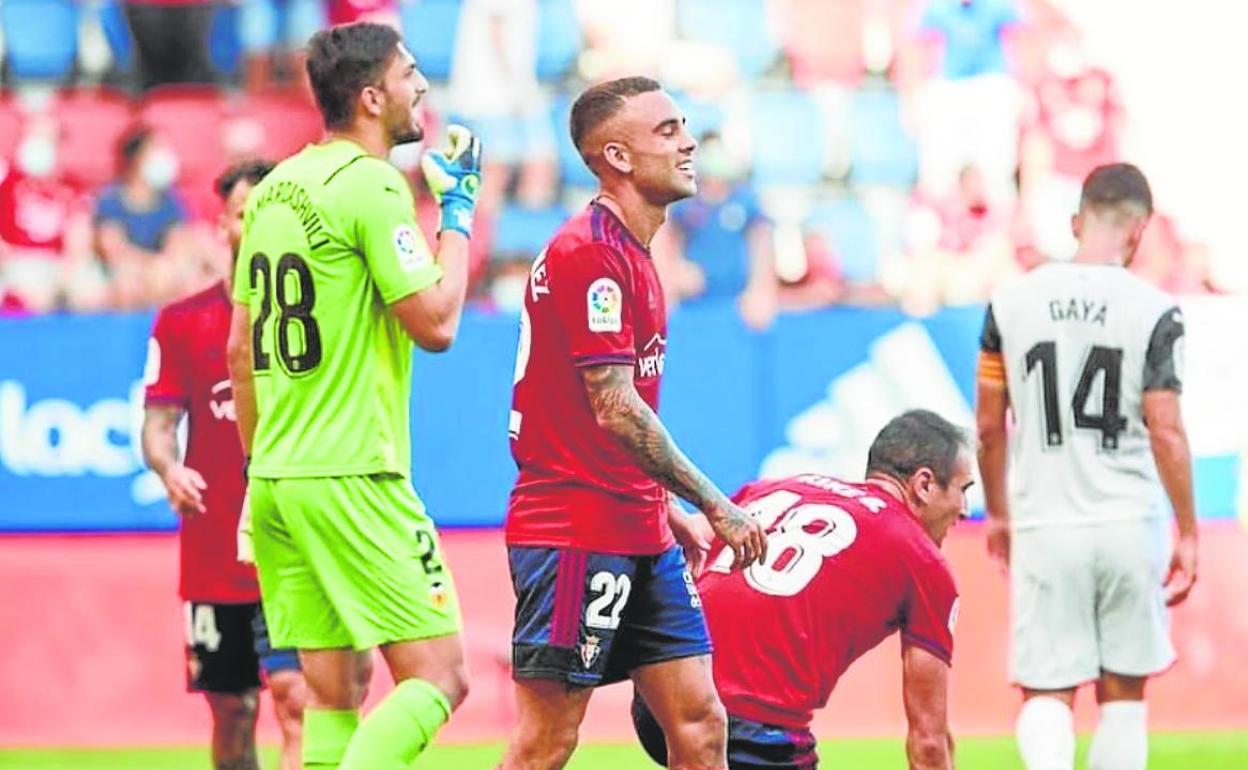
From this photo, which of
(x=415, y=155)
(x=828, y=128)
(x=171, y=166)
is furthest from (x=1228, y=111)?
(x=171, y=166)

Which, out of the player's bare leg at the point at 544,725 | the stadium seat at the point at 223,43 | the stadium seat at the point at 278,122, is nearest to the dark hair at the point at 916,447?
the player's bare leg at the point at 544,725

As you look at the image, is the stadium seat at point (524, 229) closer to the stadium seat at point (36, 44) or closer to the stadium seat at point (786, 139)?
the stadium seat at point (786, 139)

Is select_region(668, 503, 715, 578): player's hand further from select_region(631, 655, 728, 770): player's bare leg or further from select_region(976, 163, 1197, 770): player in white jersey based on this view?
select_region(976, 163, 1197, 770): player in white jersey

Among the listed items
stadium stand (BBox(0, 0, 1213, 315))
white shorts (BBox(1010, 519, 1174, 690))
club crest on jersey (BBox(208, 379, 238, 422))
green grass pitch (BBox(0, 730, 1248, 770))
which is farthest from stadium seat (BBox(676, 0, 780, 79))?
white shorts (BBox(1010, 519, 1174, 690))

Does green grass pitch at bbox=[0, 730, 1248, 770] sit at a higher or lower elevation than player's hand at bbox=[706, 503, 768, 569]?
lower

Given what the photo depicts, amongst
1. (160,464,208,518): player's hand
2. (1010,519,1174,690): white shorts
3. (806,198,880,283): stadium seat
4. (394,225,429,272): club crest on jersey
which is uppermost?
(394,225,429,272): club crest on jersey

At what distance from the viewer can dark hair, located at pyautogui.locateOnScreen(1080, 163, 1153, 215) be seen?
8.24 meters

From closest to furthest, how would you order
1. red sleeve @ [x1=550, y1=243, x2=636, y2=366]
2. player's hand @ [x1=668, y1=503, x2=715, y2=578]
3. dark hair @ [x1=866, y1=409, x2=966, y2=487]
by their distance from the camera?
red sleeve @ [x1=550, y1=243, x2=636, y2=366]
dark hair @ [x1=866, y1=409, x2=966, y2=487]
player's hand @ [x1=668, y1=503, x2=715, y2=578]

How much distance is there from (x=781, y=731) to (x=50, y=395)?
22.5ft

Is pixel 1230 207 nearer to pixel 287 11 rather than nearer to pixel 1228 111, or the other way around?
pixel 1228 111

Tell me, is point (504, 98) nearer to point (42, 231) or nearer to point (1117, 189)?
point (42, 231)

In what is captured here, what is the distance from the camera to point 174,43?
14594 millimetres

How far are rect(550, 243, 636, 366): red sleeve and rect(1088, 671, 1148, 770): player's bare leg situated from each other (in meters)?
2.76

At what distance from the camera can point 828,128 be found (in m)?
14.1
